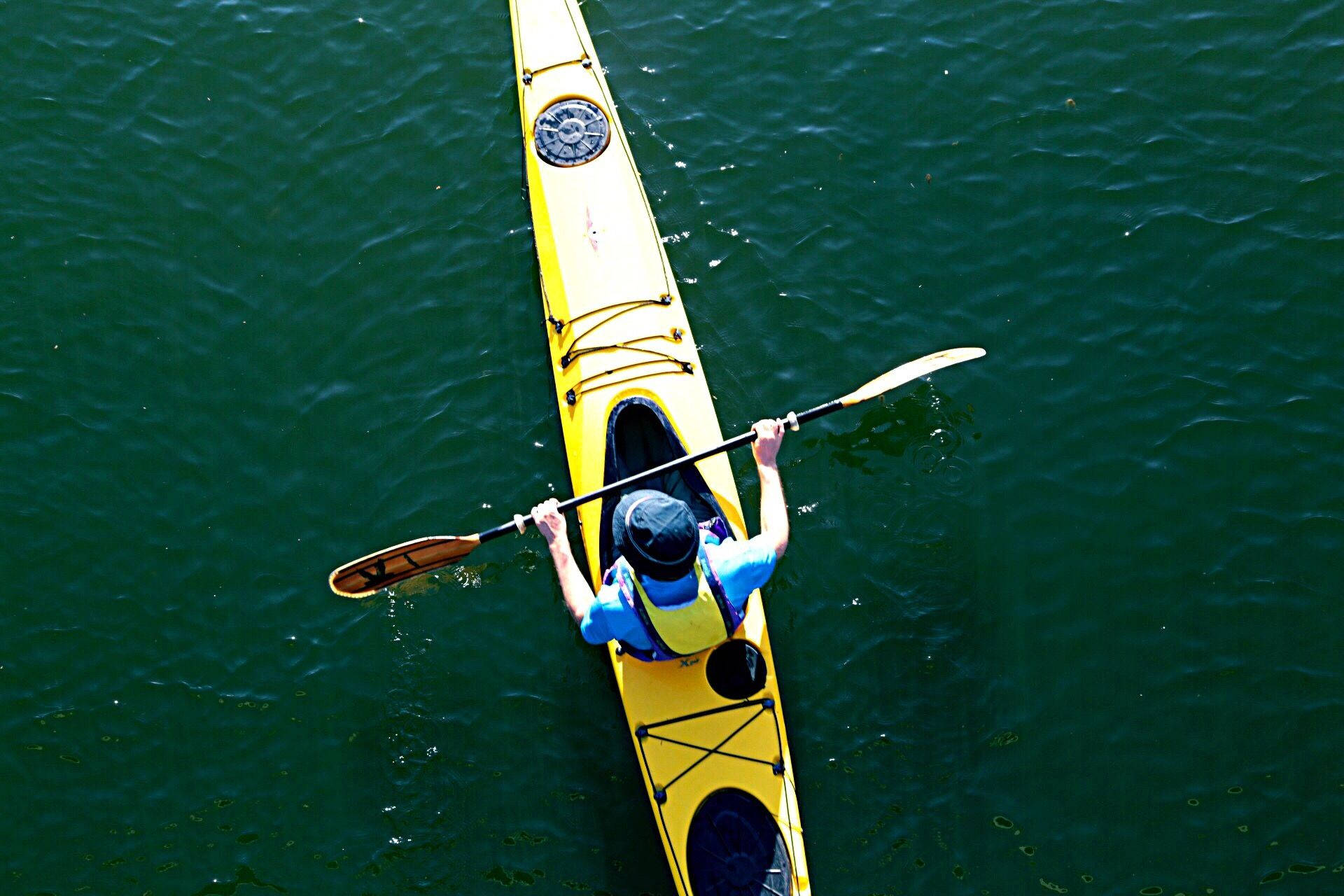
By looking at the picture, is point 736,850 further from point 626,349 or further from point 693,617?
point 626,349

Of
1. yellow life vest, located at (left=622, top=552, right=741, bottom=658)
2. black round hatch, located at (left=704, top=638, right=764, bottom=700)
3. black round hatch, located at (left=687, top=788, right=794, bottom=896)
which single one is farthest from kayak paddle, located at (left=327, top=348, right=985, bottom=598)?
black round hatch, located at (left=687, top=788, right=794, bottom=896)

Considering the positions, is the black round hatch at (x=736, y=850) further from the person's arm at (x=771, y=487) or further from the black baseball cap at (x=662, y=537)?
the black baseball cap at (x=662, y=537)

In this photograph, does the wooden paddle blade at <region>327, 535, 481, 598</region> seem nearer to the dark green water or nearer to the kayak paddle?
the kayak paddle

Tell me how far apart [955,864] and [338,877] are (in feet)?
12.5

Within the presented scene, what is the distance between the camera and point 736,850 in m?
7.04

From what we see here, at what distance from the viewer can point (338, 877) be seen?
7.54 m

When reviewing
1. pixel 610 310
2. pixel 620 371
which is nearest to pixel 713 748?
pixel 620 371

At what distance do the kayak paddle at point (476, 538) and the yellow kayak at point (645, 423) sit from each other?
440 millimetres

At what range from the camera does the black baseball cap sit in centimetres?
626

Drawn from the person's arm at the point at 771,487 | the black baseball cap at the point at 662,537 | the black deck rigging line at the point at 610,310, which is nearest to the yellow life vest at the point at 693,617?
the black baseball cap at the point at 662,537

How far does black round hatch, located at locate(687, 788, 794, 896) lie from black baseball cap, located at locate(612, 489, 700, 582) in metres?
1.62

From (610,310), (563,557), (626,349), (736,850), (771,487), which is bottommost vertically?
(736,850)

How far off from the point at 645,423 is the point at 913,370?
1819mm

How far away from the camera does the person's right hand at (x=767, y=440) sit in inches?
281
